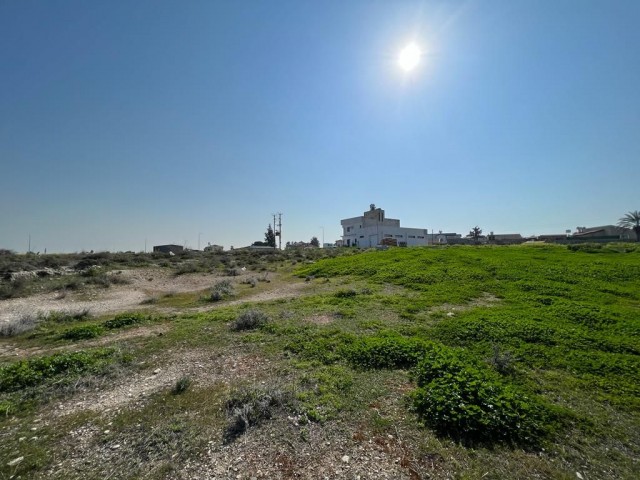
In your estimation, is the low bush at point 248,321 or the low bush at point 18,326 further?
the low bush at point 18,326

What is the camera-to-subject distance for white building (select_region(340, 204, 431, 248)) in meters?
65.6

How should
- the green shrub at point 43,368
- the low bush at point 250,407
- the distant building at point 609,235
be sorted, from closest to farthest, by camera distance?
the low bush at point 250,407, the green shrub at point 43,368, the distant building at point 609,235

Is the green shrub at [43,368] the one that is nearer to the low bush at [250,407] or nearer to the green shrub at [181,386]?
the green shrub at [181,386]

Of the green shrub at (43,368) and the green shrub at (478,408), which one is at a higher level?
the green shrub at (43,368)

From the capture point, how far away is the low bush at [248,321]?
9.66 metres

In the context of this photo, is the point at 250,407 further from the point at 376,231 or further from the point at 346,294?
the point at 376,231

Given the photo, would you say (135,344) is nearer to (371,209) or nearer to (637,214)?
(371,209)

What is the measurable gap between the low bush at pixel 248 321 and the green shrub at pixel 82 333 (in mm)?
4553

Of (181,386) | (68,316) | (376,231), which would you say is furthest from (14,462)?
(376,231)

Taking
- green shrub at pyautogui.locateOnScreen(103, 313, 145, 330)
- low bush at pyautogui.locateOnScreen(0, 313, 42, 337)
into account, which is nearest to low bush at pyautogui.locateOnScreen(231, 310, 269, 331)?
green shrub at pyautogui.locateOnScreen(103, 313, 145, 330)

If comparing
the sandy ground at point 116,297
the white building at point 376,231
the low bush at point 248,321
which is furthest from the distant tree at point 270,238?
the low bush at point 248,321

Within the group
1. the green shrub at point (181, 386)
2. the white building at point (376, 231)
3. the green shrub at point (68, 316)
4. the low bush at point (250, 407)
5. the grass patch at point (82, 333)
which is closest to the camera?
the low bush at point (250, 407)

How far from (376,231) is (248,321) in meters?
57.7

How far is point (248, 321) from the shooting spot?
9742 millimetres
